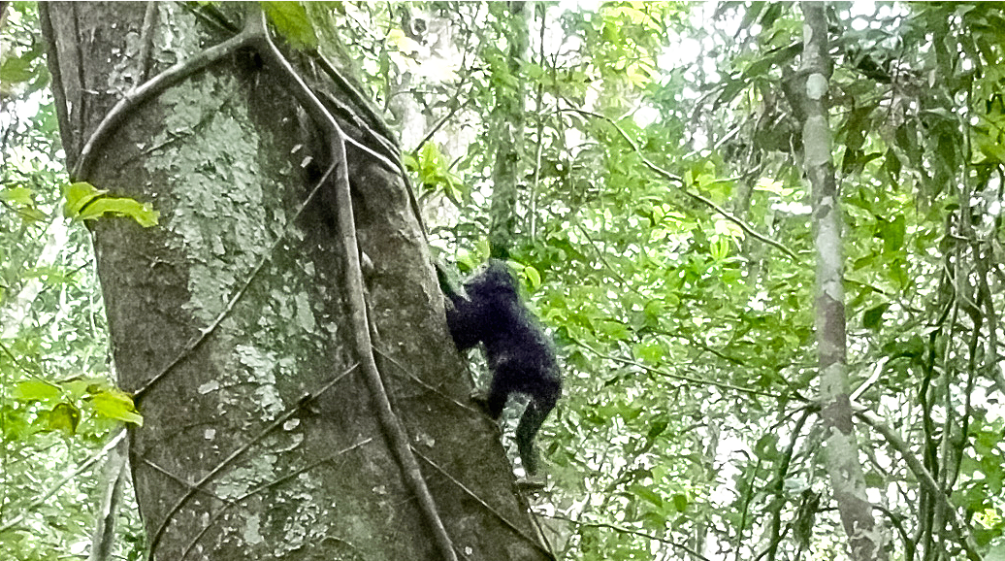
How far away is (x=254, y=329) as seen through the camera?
800 mm

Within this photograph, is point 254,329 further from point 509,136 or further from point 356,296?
point 509,136

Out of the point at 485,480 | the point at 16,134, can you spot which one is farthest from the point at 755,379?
the point at 16,134

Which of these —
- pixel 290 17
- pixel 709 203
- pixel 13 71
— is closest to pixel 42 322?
pixel 13 71

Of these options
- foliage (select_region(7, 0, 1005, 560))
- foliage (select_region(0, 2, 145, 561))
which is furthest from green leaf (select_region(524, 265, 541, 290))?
foliage (select_region(0, 2, 145, 561))

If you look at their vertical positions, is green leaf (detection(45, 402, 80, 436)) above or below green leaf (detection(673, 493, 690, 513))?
below

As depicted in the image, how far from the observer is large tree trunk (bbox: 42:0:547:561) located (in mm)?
756

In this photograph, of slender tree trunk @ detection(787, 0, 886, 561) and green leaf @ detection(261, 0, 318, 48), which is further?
slender tree trunk @ detection(787, 0, 886, 561)

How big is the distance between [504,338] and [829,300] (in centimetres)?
35

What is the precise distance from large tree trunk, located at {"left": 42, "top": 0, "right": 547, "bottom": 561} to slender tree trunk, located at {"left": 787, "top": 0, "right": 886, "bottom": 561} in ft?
1.02

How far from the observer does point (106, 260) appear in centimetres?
83

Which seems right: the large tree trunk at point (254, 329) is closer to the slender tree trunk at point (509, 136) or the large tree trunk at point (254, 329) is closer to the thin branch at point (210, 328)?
the thin branch at point (210, 328)

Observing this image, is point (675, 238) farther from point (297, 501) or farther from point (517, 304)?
point (297, 501)

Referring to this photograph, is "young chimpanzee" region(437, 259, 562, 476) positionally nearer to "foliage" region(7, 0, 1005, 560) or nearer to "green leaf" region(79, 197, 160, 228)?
"foliage" region(7, 0, 1005, 560)

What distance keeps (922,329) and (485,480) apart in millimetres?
594
